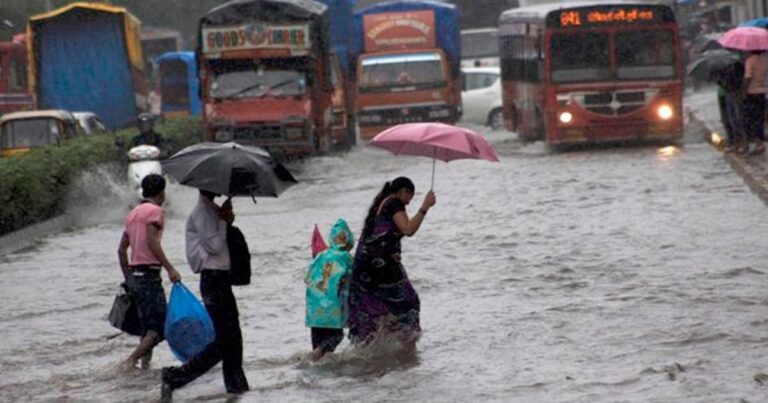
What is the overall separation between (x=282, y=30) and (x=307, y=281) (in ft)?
67.0

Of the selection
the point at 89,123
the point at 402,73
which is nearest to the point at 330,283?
the point at 89,123

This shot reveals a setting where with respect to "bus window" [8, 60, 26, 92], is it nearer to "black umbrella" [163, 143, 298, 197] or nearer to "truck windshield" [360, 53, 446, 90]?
"truck windshield" [360, 53, 446, 90]

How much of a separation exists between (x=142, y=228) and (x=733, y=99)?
1579cm

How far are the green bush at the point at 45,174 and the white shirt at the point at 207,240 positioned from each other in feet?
35.4

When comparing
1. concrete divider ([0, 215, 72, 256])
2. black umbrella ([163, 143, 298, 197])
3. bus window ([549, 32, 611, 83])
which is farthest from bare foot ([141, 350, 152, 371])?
bus window ([549, 32, 611, 83])

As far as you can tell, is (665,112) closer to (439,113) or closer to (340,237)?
(439,113)

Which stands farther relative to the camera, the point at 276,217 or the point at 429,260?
the point at 276,217

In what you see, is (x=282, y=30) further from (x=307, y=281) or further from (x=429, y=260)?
(x=307, y=281)

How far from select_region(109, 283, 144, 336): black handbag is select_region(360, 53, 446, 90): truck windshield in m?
27.0

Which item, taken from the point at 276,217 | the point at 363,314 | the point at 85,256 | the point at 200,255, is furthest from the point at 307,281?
the point at 276,217

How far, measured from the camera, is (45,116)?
28.4m

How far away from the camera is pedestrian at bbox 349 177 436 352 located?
451 inches

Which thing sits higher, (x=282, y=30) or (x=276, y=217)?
(x=282, y=30)

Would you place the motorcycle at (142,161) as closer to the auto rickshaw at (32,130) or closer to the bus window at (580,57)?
the auto rickshaw at (32,130)
